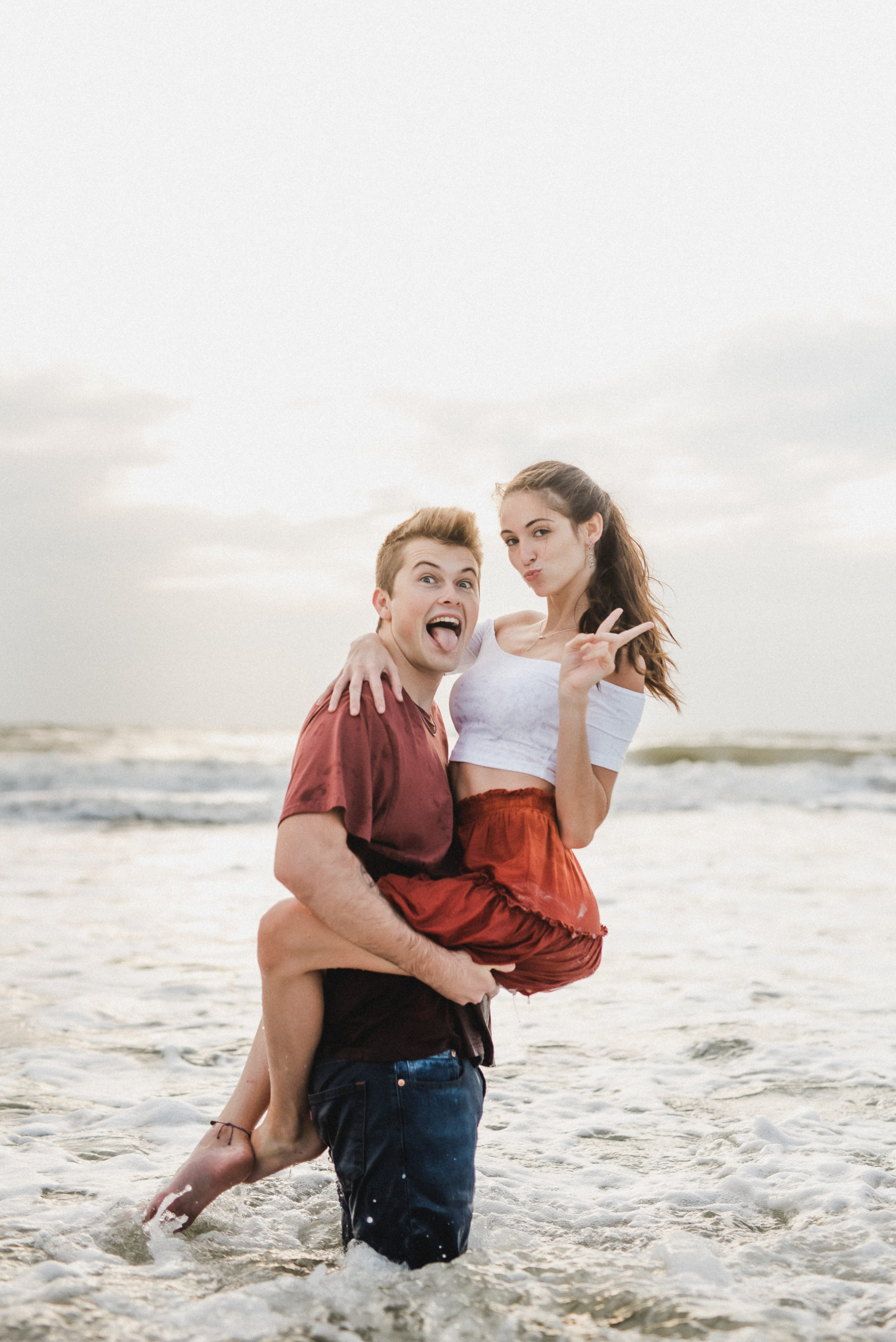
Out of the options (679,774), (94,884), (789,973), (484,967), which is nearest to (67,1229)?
(484,967)

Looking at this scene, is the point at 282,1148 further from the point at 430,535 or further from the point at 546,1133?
the point at 430,535

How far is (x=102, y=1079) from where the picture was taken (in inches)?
184

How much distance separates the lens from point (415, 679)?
3.21 meters

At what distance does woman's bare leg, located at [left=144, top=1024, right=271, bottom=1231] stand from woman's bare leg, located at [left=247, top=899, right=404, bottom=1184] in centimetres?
13

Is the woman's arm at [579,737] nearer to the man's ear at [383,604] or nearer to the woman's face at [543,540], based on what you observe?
the woman's face at [543,540]

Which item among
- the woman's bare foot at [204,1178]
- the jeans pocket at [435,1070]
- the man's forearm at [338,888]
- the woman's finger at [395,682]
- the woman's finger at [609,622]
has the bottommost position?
the woman's bare foot at [204,1178]

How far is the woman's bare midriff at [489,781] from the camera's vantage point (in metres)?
3.31

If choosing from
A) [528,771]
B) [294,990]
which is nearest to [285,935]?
[294,990]

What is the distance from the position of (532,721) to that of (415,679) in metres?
0.43

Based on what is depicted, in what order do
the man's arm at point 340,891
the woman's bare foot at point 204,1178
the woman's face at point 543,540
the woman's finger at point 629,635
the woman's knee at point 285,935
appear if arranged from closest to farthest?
1. the man's arm at point 340,891
2. the woman's knee at point 285,935
3. the woman's bare foot at point 204,1178
4. the woman's finger at point 629,635
5. the woman's face at point 543,540

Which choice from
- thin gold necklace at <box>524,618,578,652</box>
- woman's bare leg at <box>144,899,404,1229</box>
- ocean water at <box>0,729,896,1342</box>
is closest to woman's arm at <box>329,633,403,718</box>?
woman's bare leg at <box>144,899,404,1229</box>

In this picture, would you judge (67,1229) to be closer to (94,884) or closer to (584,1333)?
(584,1333)

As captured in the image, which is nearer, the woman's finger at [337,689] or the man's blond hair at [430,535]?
the woman's finger at [337,689]

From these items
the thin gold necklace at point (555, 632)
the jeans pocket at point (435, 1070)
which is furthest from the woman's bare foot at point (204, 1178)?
the thin gold necklace at point (555, 632)
